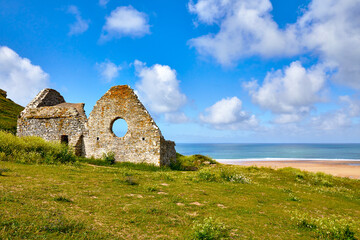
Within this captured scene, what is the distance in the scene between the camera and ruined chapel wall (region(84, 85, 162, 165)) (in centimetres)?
1725

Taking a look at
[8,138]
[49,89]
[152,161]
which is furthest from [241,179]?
[49,89]

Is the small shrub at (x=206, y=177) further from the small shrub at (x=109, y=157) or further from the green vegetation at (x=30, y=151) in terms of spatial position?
the green vegetation at (x=30, y=151)

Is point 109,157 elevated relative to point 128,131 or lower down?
lower down

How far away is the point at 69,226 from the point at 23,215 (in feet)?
3.59

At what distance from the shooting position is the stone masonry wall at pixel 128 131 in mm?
17234

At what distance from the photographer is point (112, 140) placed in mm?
18141

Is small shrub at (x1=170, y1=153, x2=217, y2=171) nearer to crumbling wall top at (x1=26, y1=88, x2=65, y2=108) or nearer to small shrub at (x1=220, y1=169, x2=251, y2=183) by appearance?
small shrub at (x1=220, y1=169, x2=251, y2=183)

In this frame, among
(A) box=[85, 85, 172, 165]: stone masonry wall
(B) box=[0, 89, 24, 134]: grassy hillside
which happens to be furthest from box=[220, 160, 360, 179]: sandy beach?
(B) box=[0, 89, 24, 134]: grassy hillside

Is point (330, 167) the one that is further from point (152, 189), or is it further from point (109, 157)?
point (152, 189)

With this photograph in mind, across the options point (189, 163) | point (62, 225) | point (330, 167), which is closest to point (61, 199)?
point (62, 225)

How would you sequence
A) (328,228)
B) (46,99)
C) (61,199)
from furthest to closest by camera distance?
(46,99) < (61,199) < (328,228)

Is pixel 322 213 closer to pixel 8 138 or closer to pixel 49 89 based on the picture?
pixel 8 138

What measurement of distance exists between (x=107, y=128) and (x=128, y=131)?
202cm

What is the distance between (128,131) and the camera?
705 inches
